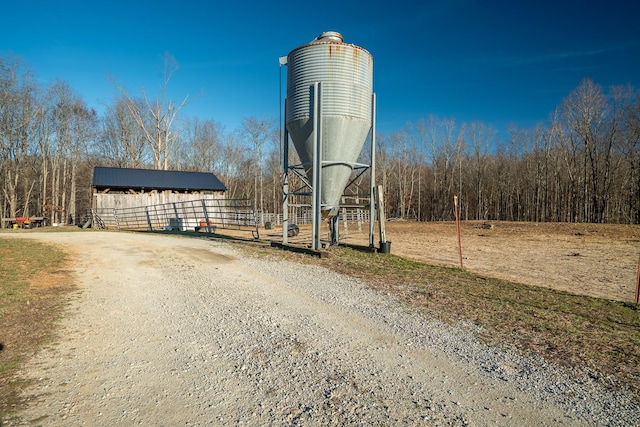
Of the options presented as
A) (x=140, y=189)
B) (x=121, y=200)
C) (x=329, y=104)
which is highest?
(x=329, y=104)

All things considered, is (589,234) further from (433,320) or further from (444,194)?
(444,194)

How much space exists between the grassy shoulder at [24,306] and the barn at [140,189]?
18.0 metres

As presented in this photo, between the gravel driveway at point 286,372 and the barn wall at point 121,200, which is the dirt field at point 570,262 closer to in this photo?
the gravel driveway at point 286,372

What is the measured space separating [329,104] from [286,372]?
29.9 ft

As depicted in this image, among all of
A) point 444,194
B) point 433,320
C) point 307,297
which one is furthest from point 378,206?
point 444,194

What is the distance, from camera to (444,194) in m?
52.0

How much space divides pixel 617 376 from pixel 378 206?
8.80m

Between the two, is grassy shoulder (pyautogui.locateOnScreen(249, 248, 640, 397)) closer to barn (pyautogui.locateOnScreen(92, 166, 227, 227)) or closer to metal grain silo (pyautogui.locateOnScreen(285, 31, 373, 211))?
metal grain silo (pyautogui.locateOnScreen(285, 31, 373, 211))

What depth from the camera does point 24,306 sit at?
17.0ft

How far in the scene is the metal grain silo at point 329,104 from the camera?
36.3 feet

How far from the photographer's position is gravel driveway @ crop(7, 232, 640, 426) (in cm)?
275

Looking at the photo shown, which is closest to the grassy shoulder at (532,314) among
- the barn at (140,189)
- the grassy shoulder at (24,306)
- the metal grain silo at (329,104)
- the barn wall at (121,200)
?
the metal grain silo at (329,104)

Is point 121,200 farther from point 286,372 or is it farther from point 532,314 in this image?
point 532,314

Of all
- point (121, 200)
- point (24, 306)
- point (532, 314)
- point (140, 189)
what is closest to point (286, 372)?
point (532, 314)
